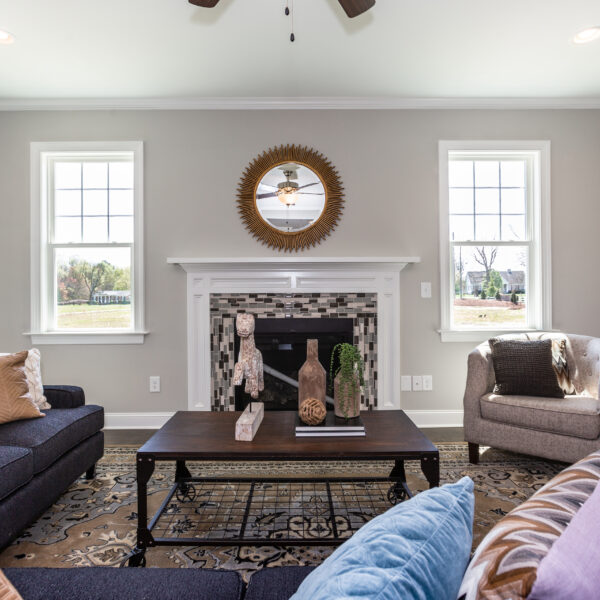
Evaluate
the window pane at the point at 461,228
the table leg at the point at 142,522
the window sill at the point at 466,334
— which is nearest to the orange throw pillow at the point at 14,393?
the table leg at the point at 142,522

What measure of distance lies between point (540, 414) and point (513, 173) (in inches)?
81.9

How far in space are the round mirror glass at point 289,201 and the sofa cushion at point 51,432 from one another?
1.92 meters

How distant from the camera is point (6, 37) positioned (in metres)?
2.58

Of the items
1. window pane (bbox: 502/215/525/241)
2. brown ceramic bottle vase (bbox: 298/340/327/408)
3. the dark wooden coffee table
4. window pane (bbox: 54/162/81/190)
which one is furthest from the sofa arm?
window pane (bbox: 502/215/525/241)

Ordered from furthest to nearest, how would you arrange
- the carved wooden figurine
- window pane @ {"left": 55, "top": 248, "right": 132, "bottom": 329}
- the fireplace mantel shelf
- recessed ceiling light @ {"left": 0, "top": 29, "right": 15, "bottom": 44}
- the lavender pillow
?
window pane @ {"left": 55, "top": 248, "right": 132, "bottom": 329} < the fireplace mantel shelf < recessed ceiling light @ {"left": 0, "top": 29, "right": 15, "bottom": 44} < the carved wooden figurine < the lavender pillow

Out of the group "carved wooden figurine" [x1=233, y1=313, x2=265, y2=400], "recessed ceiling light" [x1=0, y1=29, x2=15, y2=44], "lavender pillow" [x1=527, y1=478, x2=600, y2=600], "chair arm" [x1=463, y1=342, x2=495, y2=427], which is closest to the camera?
"lavender pillow" [x1=527, y1=478, x2=600, y2=600]

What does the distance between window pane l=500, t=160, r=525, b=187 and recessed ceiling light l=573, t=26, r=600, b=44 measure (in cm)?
101

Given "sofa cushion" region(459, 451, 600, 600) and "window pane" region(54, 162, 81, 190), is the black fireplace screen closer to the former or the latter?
"window pane" region(54, 162, 81, 190)

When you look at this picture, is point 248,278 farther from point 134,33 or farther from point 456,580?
point 456,580

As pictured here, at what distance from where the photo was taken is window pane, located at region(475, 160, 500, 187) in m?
3.56

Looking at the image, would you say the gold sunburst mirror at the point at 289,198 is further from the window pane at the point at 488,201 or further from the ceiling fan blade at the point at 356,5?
the ceiling fan blade at the point at 356,5

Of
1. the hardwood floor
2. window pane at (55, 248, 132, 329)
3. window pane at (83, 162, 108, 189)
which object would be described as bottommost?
the hardwood floor

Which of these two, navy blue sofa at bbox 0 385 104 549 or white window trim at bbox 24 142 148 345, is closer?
navy blue sofa at bbox 0 385 104 549

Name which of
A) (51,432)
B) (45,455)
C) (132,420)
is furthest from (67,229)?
(45,455)
